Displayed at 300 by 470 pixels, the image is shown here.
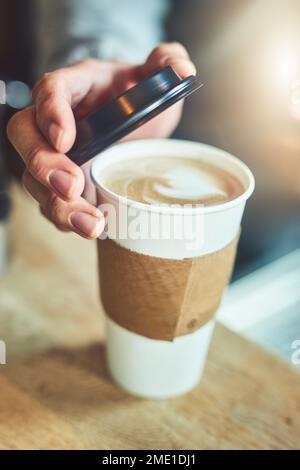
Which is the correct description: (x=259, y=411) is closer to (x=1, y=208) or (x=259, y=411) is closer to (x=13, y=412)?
(x=13, y=412)

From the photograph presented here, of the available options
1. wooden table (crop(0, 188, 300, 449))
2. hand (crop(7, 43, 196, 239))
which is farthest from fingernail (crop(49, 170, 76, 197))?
wooden table (crop(0, 188, 300, 449))

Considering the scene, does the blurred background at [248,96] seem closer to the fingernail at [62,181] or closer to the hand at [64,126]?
the hand at [64,126]

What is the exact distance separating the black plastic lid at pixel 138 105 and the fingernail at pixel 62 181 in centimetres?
3

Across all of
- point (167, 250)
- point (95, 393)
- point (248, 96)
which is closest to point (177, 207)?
point (167, 250)

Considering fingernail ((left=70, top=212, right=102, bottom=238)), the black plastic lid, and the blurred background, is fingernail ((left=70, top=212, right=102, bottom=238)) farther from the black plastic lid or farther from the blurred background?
the blurred background

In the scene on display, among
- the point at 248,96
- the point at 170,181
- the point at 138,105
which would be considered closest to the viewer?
the point at 138,105

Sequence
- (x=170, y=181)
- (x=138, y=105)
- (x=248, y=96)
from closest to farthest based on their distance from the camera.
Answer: (x=138, y=105) < (x=170, y=181) < (x=248, y=96)

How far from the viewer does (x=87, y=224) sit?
434 millimetres

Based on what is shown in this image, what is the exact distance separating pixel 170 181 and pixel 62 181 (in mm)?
122

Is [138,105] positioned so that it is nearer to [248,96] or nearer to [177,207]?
[177,207]

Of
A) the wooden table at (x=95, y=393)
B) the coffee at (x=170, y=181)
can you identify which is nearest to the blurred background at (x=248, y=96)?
the wooden table at (x=95, y=393)

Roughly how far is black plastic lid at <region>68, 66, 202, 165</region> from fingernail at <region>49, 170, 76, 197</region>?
0.03 meters

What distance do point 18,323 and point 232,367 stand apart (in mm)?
260

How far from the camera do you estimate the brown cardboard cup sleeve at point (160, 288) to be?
46 cm
